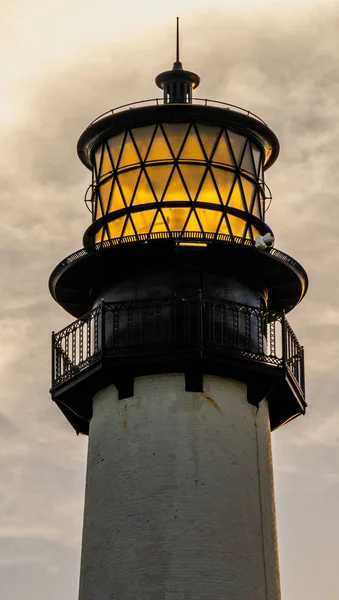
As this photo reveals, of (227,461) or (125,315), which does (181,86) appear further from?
(227,461)

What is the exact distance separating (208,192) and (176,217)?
1.03 m

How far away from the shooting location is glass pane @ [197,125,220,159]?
39.9m

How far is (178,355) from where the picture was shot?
124 feet

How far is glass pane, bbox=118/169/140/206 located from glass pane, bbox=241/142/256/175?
9.01 ft

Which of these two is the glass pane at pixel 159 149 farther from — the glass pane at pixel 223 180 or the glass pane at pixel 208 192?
the glass pane at pixel 223 180

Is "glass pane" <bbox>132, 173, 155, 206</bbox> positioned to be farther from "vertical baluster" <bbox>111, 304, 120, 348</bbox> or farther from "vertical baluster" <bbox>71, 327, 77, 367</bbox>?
"vertical baluster" <bbox>71, 327, 77, 367</bbox>

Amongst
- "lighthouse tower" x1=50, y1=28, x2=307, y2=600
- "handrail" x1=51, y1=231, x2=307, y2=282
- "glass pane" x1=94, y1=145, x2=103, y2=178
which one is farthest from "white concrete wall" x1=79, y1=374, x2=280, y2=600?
"glass pane" x1=94, y1=145, x2=103, y2=178

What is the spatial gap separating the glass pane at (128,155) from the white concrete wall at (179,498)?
18.0 ft

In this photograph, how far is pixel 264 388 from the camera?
128ft

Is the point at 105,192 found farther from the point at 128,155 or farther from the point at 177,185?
the point at 177,185

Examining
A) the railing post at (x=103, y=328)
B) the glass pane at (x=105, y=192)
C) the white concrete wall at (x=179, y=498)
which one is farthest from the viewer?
the glass pane at (x=105, y=192)

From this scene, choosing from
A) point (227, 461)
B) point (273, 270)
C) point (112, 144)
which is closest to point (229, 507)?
point (227, 461)

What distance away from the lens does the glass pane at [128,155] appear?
3991cm

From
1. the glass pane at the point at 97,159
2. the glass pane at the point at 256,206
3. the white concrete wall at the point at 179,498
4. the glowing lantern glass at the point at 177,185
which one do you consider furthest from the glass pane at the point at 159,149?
the white concrete wall at the point at 179,498
